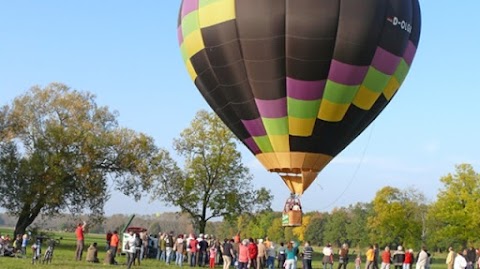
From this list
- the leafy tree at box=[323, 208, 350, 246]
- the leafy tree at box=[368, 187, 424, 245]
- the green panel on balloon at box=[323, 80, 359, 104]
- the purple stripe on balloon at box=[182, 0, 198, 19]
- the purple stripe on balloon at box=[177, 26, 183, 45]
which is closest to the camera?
the green panel on balloon at box=[323, 80, 359, 104]

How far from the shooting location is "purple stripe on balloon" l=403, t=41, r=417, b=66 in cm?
1808

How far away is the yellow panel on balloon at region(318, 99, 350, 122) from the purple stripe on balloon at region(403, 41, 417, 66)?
2290 millimetres

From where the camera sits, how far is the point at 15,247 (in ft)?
84.4

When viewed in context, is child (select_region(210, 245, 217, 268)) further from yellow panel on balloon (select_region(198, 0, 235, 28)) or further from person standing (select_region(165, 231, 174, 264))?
yellow panel on balloon (select_region(198, 0, 235, 28))

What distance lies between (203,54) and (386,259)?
10.8 meters

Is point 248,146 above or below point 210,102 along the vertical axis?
below

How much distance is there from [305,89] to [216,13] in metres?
2.98

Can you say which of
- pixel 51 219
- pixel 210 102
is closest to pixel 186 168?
pixel 51 219

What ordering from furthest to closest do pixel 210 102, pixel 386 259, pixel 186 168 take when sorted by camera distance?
1. pixel 186 168
2. pixel 386 259
3. pixel 210 102

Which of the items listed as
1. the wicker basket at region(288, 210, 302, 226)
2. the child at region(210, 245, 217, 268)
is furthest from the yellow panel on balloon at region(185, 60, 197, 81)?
the child at region(210, 245, 217, 268)

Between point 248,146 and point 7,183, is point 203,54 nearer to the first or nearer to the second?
point 248,146

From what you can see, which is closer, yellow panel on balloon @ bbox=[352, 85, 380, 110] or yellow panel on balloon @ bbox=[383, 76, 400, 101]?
yellow panel on balloon @ bbox=[352, 85, 380, 110]

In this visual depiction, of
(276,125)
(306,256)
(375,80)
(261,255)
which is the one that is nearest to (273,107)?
(276,125)

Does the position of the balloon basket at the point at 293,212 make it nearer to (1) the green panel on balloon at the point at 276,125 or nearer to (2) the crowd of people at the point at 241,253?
(1) the green panel on balloon at the point at 276,125
